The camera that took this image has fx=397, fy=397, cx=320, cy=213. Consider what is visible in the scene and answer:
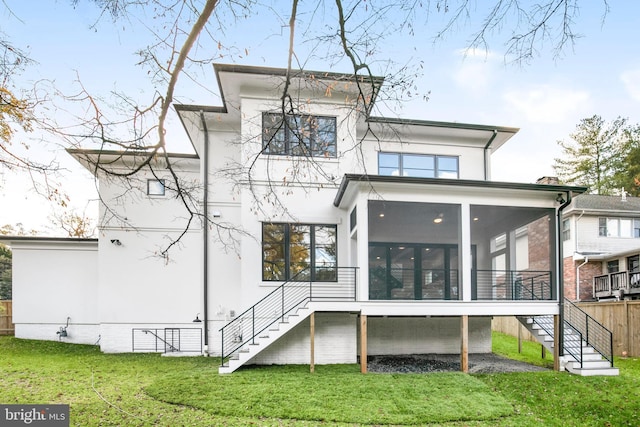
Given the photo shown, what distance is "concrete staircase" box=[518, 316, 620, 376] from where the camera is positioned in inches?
377

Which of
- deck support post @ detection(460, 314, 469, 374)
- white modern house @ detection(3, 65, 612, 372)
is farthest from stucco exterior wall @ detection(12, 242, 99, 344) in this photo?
deck support post @ detection(460, 314, 469, 374)

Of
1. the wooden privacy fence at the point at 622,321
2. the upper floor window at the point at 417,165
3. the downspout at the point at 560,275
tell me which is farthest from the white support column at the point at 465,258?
the wooden privacy fence at the point at 622,321

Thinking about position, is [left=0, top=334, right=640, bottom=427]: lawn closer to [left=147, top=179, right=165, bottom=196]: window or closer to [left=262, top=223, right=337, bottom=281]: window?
[left=262, top=223, right=337, bottom=281]: window

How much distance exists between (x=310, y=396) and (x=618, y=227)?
21917 millimetres

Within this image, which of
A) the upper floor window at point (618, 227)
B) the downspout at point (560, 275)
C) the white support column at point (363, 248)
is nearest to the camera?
the white support column at point (363, 248)

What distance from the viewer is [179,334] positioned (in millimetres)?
12531

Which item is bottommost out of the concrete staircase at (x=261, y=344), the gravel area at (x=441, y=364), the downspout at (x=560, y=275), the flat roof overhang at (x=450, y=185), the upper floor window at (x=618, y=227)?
the gravel area at (x=441, y=364)

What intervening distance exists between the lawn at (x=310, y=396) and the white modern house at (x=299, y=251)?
1.07 metres

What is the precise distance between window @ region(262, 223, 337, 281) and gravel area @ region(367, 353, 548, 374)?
2.70 m

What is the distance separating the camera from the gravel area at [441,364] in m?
9.89

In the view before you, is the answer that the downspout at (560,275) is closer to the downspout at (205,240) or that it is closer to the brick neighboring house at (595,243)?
the downspout at (205,240)

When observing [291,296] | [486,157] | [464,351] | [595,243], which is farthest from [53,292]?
[595,243]

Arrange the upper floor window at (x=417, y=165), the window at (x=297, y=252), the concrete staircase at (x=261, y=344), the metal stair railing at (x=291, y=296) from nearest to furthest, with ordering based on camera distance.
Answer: the concrete staircase at (x=261, y=344), the metal stair railing at (x=291, y=296), the window at (x=297, y=252), the upper floor window at (x=417, y=165)

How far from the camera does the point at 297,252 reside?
11328mm
